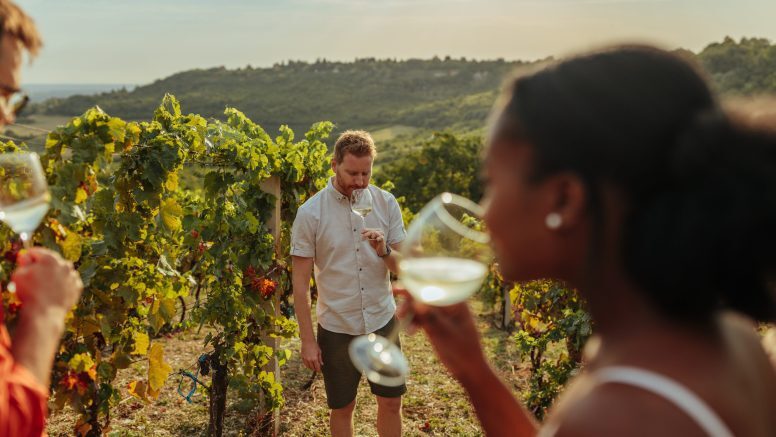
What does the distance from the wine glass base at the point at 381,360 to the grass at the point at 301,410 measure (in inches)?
173

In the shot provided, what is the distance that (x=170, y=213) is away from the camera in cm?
438

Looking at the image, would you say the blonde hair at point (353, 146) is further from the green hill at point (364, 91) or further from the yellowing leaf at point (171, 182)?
the green hill at point (364, 91)

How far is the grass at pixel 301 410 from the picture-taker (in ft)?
20.5

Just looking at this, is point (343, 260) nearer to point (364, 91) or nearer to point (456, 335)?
point (456, 335)

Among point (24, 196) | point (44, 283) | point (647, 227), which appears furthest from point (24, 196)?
point (647, 227)

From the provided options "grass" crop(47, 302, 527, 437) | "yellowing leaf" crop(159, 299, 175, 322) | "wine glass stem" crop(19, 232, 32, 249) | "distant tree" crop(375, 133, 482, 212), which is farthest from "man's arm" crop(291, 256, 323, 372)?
"distant tree" crop(375, 133, 482, 212)

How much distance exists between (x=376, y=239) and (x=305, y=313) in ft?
2.50

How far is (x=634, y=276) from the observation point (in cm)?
100

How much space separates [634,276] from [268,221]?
16.5ft

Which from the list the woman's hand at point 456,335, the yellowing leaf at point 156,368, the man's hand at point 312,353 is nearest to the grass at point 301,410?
the yellowing leaf at point 156,368

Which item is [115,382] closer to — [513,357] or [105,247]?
[105,247]

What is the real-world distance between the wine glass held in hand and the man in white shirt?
8.38 feet

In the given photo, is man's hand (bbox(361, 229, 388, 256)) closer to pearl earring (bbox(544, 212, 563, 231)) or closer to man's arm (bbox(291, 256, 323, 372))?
man's arm (bbox(291, 256, 323, 372))

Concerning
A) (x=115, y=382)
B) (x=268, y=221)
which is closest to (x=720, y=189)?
(x=268, y=221)
